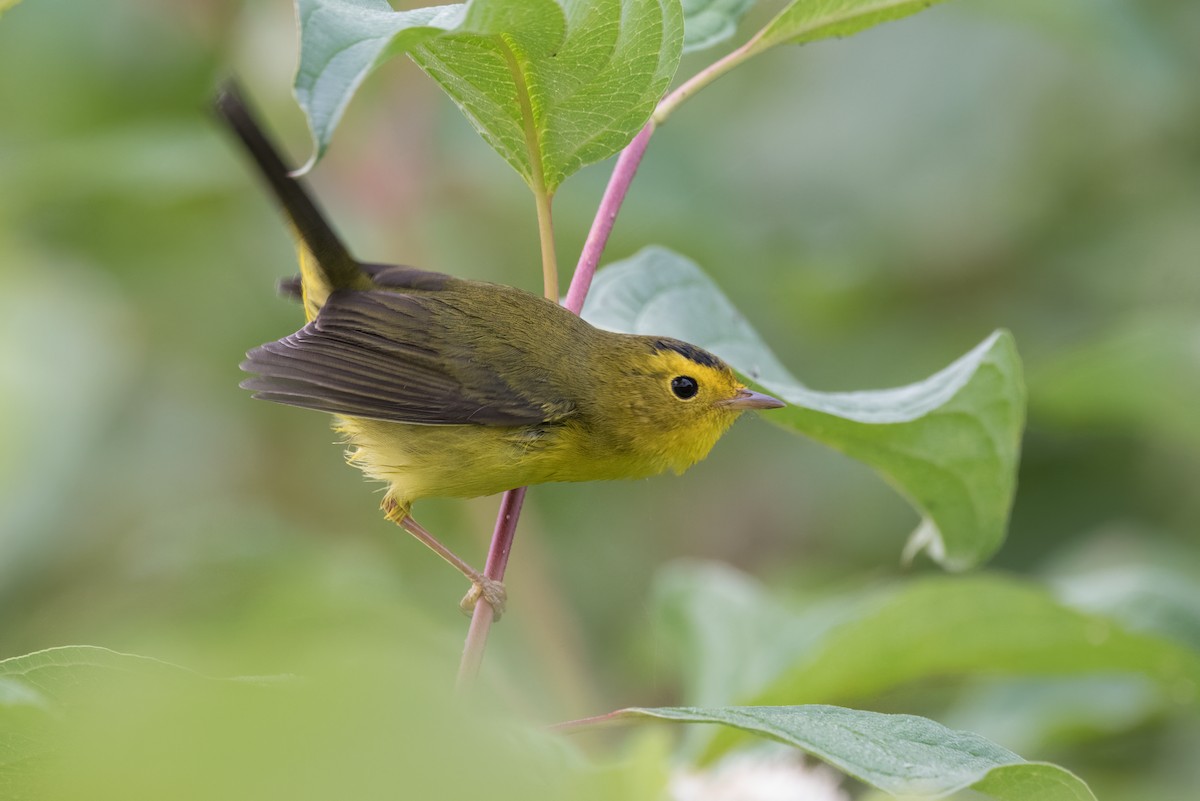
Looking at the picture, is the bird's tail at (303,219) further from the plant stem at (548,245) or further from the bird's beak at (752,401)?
the bird's beak at (752,401)

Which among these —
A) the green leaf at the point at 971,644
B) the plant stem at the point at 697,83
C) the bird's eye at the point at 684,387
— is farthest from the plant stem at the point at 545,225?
the green leaf at the point at 971,644

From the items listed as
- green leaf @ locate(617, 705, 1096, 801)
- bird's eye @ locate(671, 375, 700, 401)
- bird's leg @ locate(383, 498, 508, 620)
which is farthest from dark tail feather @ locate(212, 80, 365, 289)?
green leaf @ locate(617, 705, 1096, 801)

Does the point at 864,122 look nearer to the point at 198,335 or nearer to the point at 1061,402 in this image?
the point at 1061,402

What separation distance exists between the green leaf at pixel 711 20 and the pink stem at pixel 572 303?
0.73 feet

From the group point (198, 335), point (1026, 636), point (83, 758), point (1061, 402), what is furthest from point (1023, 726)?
point (198, 335)

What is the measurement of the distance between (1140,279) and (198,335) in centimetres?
367

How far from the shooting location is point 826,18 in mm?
2270

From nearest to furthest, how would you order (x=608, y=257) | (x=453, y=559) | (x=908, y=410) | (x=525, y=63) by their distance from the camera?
(x=525, y=63), (x=908, y=410), (x=453, y=559), (x=608, y=257)

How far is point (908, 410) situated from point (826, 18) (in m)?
0.70

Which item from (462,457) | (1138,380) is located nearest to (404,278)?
(462,457)

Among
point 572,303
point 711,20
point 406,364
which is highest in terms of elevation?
point 711,20

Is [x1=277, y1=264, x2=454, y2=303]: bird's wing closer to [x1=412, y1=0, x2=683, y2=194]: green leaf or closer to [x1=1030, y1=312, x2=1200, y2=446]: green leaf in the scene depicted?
[x1=412, y1=0, x2=683, y2=194]: green leaf

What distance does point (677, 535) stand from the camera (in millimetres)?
5586

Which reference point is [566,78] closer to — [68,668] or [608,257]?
[68,668]
